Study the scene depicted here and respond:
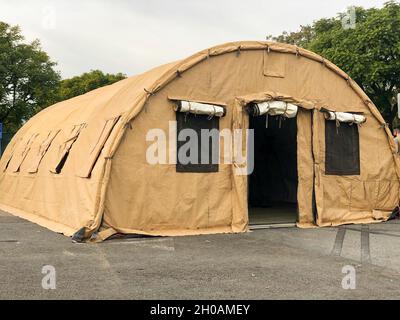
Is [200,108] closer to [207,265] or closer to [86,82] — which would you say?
[207,265]

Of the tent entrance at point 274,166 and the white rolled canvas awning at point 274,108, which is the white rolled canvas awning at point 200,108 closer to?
the white rolled canvas awning at point 274,108

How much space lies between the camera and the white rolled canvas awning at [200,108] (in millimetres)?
9445

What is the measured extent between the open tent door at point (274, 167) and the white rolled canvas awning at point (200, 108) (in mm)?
4106

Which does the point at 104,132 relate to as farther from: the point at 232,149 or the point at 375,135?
the point at 375,135

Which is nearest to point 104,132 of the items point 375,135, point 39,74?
point 375,135

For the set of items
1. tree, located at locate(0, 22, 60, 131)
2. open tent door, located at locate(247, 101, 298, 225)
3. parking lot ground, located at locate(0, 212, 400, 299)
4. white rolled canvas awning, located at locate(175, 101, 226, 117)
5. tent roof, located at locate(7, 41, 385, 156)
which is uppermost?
tree, located at locate(0, 22, 60, 131)

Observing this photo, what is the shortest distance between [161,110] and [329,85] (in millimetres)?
4247

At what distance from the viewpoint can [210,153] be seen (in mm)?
9812

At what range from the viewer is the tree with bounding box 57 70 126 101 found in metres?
44.9

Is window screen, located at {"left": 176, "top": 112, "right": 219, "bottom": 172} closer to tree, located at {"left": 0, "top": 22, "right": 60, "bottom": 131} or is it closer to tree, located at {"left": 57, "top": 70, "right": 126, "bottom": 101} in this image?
tree, located at {"left": 0, "top": 22, "right": 60, "bottom": 131}

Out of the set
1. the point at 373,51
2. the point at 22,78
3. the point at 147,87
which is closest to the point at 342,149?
the point at 147,87

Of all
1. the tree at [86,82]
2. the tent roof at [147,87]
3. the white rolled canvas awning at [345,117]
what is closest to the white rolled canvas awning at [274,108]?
the white rolled canvas awning at [345,117]

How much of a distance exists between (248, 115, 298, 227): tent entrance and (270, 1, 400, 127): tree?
37.0 feet

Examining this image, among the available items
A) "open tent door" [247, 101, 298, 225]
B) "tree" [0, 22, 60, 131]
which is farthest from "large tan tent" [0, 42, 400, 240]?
"tree" [0, 22, 60, 131]
